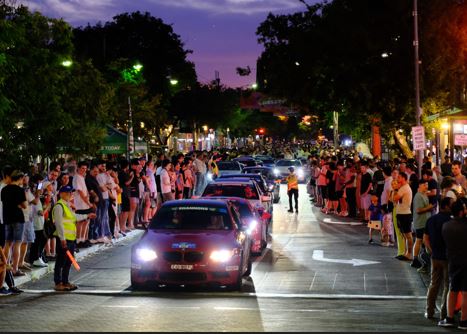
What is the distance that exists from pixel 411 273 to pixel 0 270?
7.31m

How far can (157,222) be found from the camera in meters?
15.6

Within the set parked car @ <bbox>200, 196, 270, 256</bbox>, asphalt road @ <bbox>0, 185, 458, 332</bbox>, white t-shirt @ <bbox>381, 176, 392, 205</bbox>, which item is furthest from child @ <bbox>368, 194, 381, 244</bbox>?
parked car @ <bbox>200, 196, 270, 256</bbox>

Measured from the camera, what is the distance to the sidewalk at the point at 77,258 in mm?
15641

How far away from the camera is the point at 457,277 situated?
1110cm

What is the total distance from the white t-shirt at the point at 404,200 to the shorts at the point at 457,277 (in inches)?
279

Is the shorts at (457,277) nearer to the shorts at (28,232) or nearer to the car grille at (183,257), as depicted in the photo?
the car grille at (183,257)

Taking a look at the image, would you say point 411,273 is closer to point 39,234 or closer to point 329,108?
point 39,234

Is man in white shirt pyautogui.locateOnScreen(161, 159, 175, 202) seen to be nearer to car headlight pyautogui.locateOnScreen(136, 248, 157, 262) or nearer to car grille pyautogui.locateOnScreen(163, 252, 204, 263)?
car headlight pyautogui.locateOnScreen(136, 248, 157, 262)

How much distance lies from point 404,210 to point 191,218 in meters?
4.86

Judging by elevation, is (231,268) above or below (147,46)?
below

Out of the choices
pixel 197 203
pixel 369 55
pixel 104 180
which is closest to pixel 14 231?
pixel 197 203

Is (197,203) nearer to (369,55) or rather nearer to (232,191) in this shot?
(232,191)

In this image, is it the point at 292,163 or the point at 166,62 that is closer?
the point at 292,163

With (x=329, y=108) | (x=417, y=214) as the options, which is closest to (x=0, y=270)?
(x=417, y=214)
